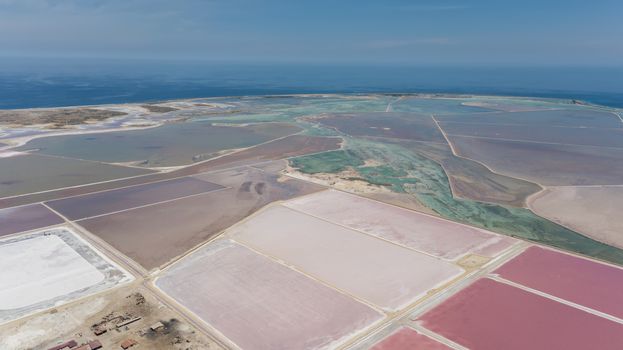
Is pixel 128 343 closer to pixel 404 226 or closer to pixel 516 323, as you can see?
pixel 516 323

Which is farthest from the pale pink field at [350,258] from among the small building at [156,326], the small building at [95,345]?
the small building at [95,345]

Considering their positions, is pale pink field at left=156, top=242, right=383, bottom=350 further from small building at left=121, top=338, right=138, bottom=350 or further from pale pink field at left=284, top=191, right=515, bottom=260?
pale pink field at left=284, top=191, right=515, bottom=260

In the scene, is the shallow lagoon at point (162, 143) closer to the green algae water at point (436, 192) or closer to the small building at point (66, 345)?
the green algae water at point (436, 192)

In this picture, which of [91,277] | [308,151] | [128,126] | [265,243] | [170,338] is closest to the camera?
[170,338]

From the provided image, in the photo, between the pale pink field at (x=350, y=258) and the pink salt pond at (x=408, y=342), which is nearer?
the pink salt pond at (x=408, y=342)

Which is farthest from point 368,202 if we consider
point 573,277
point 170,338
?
point 170,338

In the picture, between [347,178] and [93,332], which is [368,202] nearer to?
[347,178]
